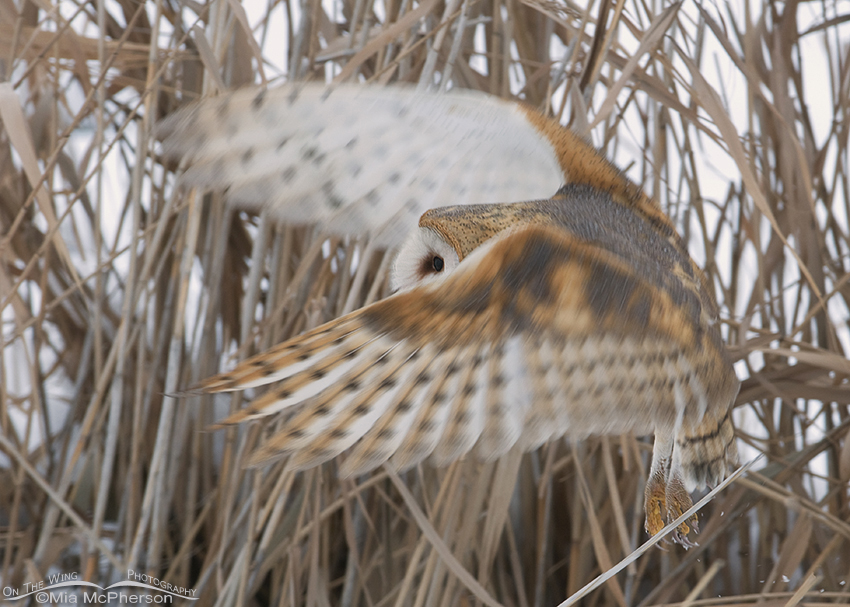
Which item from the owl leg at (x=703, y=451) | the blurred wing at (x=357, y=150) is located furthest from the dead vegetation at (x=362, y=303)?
the owl leg at (x=703, y=451)

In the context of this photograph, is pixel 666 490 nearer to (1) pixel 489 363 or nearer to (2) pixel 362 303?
(1) pixel 489 363

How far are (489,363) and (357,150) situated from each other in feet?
0.70

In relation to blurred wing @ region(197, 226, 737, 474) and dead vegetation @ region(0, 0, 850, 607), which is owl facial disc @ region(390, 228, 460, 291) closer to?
blurred wing @ region(197, 226, 737, 474)

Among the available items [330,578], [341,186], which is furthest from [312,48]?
[330,578]

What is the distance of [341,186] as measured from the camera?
51 centimetres

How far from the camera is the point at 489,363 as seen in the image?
1.16 feet

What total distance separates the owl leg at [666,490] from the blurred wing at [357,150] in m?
0.18

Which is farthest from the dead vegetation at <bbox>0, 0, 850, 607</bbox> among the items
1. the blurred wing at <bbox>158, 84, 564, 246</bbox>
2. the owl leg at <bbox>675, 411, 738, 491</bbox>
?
the owl leg at <bbox>675, 411, 738, 491</bbox>

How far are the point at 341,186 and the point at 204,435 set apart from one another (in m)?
0.47

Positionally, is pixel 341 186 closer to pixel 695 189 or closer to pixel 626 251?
pixel 626 251

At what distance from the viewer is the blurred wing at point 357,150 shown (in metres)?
0.47

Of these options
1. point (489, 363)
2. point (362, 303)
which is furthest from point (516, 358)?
point (362, 303)

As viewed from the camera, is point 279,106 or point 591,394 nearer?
point 591,394

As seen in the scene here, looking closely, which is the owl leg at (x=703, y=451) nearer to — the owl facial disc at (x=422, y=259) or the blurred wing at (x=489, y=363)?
the blurred wing at (x=489, y=363)
